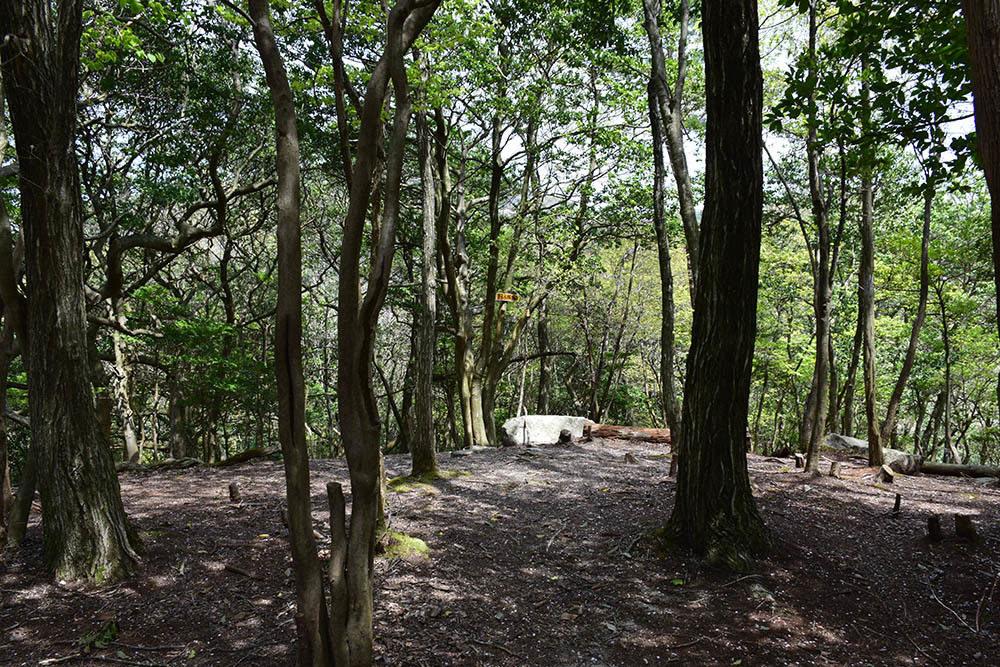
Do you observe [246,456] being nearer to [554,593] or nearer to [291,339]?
[554,593]

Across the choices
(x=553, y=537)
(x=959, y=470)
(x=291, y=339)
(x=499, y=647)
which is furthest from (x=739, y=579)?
(x=959, y=470)

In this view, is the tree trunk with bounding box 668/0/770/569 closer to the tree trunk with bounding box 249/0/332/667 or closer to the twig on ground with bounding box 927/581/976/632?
the twig on ground with bounding box 927/581/976/632

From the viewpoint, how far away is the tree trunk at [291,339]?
2.35 m

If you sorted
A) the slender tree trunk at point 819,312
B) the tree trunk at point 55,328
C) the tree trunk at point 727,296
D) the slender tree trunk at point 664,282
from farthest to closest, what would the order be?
the slender tree trunk at point 664,282 < the slender tree trunk at point 819,312 < the tree trunk at point 727,296 < the tree trunk at point 55,328

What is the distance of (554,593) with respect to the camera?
4.14 meters

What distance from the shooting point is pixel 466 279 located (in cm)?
1481

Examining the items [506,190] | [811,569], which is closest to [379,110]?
[811,569]

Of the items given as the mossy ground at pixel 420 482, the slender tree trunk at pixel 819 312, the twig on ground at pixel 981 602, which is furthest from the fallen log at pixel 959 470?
the mossy ground at pixel 420 482

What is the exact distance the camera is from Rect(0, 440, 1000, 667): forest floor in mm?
3266

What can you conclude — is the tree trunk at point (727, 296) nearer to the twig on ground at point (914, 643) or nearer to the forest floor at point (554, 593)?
the forest floor at point (554, 593)

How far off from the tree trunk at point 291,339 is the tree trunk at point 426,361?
524 centimetres

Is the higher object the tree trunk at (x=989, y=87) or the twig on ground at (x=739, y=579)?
the tree trunk at (x=989, y=87)

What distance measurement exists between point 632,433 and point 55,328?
11804mm

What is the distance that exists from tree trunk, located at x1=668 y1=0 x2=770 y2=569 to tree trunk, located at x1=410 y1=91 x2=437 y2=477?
3979mm
